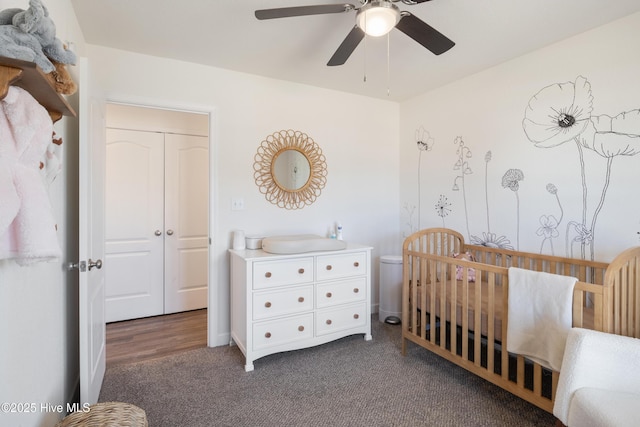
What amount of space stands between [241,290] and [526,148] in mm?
2409

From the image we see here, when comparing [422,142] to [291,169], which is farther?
[422,142]

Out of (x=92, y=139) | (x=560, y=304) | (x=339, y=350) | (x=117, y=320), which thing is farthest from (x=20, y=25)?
(x=117, y=320)

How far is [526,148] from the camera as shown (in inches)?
94.5

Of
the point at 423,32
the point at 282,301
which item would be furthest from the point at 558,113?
the point at 282,301

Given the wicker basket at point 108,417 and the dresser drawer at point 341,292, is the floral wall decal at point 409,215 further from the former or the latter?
the wicker basket at point 108,417

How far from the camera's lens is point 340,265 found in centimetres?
263

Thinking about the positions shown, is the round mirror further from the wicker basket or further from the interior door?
the wicker basket

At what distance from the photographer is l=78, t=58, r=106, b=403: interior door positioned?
156cm

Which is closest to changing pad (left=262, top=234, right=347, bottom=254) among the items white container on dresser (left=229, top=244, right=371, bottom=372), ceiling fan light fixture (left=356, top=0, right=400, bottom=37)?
white container on dresser (left=229, top=244, right=371, bottom=372)

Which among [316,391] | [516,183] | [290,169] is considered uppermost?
[290,169]

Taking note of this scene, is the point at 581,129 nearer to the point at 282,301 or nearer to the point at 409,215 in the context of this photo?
the point at 409,215

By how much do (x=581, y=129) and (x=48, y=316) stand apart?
10.4 feet

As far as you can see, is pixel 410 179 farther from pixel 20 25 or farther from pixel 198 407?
pixel 20 25

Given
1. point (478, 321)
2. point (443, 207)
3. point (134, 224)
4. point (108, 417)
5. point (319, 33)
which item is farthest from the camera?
point (134, 224)
